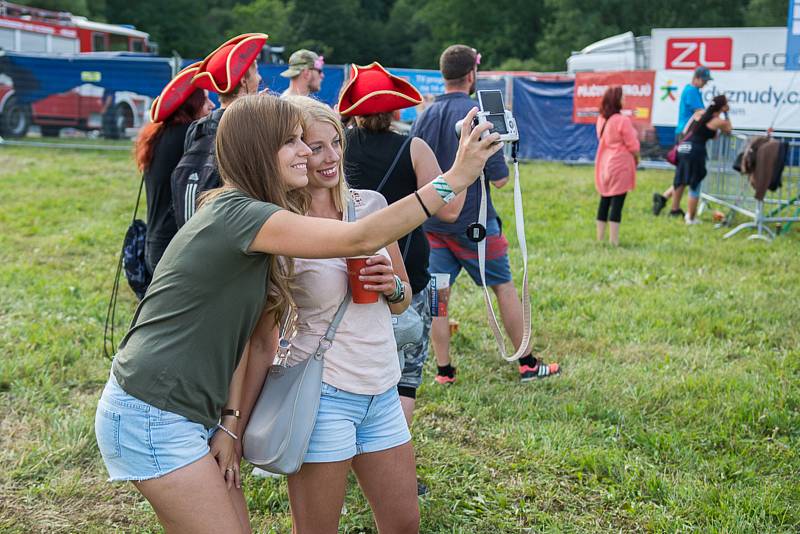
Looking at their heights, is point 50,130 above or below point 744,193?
above

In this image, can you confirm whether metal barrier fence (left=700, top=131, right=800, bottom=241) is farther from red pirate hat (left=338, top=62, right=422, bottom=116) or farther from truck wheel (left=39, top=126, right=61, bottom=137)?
truck wheel (left=39, top=126, right=61, bottom=137)

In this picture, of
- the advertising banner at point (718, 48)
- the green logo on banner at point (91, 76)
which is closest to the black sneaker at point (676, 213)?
the advertising banner at point (718, 48)

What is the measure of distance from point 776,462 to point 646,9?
156ft

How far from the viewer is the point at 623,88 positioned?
57.6ft

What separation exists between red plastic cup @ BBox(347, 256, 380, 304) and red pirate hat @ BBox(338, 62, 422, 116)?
1167 mm

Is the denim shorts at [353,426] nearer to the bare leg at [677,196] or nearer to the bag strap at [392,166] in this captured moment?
the bag strap at [392,166]

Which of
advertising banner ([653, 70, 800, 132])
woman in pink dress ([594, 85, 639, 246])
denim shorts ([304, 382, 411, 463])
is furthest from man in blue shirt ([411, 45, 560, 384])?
advertising banner ([653, 70, 800, 132])

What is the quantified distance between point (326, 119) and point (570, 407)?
274 centimetres

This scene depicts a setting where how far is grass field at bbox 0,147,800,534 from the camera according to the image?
369 cm

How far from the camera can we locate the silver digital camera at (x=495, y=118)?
7.17 feet

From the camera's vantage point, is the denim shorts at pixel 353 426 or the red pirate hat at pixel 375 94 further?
the red pirate hat at pixel 375 94

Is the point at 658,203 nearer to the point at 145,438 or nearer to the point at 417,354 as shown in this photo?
the point at 417,354

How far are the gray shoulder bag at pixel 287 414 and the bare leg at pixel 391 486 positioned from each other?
267 millimetres

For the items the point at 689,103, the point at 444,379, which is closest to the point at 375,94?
the point at 444,379
